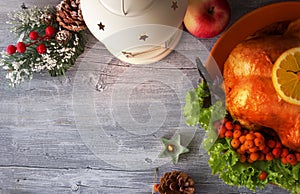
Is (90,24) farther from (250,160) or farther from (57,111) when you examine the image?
(250,160)

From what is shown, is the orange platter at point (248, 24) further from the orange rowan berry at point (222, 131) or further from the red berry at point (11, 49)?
the red berry at point (11, 49)

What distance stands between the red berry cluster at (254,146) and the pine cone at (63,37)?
389 mm

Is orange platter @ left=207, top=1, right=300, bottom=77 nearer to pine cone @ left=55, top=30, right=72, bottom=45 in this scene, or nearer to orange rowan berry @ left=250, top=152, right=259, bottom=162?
orange rowan berry @ left=250, top=152, right=259, bottom=162

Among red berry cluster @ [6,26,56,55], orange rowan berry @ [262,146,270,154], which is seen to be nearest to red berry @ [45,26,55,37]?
red berry cluster @ [6,26,56,55]

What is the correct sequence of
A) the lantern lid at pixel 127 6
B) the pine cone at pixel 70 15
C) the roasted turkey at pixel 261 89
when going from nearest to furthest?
the lantern lid at pixel 127 6, the roasted turkey at pixel 261 89, the pine cone at pixel 70 15

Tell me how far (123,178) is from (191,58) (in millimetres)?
329

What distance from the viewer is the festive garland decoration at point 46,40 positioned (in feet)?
3.63

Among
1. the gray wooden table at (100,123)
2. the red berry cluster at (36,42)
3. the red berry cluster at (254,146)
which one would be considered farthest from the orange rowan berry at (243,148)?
the red berry cluster at (36,42)

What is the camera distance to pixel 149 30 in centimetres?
94

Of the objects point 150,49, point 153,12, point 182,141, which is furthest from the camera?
point 182,141

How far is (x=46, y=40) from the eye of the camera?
113 cm

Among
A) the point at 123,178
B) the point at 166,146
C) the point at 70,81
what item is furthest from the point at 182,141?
the point at 70,81

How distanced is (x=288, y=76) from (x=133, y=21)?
315mm

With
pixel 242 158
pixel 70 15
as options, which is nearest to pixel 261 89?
pixel 242 158
